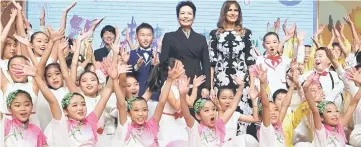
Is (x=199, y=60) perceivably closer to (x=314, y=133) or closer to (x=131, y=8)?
(x=314, y=133)

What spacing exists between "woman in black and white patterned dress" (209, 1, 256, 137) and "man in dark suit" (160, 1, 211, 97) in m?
0.17

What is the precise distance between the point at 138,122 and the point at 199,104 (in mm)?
514

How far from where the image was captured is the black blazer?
19.9ft

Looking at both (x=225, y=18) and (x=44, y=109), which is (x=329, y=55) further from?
(x=44, y=109)

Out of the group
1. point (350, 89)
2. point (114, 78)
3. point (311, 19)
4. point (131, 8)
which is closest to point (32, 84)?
point (114, 78)

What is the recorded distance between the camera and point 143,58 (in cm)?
638

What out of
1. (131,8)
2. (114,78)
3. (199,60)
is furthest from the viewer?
(131,8)

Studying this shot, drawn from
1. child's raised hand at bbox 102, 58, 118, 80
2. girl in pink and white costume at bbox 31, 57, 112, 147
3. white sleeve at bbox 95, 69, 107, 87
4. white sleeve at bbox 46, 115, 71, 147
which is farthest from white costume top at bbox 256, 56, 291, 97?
white sleeve at bbox 46, 115, 71, 147

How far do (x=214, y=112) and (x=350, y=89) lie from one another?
1.49 metres

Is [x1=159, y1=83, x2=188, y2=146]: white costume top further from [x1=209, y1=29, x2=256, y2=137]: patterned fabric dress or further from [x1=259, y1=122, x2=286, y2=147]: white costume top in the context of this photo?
[x1=209, y1=29, x2=256, y2=137]: patterned fabric dress

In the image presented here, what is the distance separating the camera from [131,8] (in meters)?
9.04

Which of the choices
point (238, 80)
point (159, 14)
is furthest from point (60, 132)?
point (159, 14)

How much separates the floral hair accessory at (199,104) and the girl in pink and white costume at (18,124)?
125cm

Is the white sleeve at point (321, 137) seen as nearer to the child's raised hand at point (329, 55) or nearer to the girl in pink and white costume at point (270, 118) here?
the girl in pink and white costume at point (270, 118)
